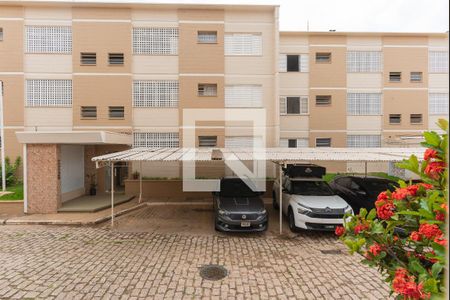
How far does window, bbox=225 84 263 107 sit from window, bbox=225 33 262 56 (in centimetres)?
214

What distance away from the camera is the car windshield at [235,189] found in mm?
9521

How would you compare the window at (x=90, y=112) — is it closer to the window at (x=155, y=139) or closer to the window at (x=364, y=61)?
the window at (x=155, y=139)

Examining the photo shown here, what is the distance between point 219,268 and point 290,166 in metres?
8.02

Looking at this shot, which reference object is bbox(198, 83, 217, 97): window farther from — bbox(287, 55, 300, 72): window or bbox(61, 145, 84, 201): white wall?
bbox(61, 145, 84, 201): white wall

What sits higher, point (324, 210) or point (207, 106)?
point (207, 106)

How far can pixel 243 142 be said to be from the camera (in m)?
16.8

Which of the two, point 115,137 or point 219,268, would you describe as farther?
point 115,137

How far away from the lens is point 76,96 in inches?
634

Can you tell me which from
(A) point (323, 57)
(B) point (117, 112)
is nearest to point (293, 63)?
(A) point (323, 57)

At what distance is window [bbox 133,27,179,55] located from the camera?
16328 mm

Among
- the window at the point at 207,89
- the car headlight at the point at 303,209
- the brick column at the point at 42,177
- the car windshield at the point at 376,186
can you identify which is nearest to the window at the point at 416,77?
the car windshield at the point at 376,186

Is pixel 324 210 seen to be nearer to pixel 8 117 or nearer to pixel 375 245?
pixel 375 245

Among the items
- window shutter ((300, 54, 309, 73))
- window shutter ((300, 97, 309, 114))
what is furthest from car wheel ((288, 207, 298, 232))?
window shutter ((300, 54, 309, 73))

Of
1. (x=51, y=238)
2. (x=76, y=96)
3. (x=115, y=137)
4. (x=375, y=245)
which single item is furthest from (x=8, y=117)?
(x=375, y=245)
